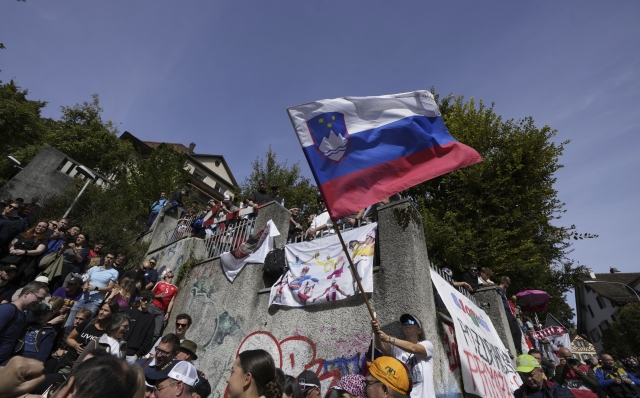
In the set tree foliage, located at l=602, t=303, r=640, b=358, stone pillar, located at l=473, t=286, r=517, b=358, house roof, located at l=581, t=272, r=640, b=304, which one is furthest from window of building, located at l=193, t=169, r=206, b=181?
house roof, located at l=581, t=272, r=640, b=304

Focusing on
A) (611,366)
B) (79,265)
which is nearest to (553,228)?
(611,366)

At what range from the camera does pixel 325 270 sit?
626cm

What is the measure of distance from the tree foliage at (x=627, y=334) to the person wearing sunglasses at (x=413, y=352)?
1188 inches

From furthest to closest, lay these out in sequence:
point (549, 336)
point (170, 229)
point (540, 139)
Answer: point (540, 139) → point (170, 229) → point (549, 336)

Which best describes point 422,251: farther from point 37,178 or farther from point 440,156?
point 37,178

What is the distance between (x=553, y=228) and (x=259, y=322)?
1490 cm

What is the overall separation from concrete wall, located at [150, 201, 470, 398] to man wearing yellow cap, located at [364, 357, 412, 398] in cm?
217

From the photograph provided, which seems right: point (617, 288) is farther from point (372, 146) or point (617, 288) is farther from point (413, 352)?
point (372, 146)

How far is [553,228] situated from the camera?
635 inches

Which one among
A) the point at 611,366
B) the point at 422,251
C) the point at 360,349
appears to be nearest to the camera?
the point at 360,349

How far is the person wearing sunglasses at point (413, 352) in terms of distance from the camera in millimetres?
3953

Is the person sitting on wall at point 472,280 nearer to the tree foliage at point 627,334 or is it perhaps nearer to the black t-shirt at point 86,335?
the black t-shirt at point 86,335

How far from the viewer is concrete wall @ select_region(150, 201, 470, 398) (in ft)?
17.0

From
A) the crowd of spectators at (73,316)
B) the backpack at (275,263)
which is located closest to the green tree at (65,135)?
the crowd of spectators at (73,316)
